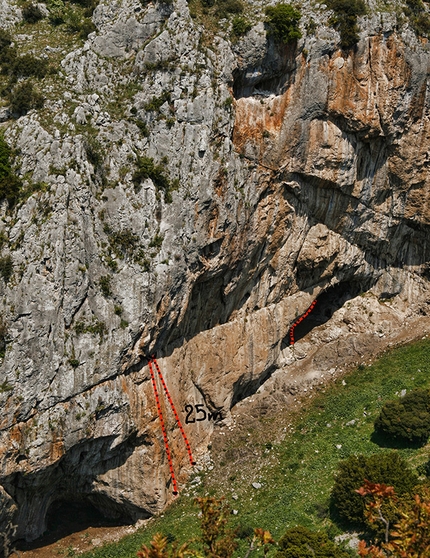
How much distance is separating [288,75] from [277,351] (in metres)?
14.9

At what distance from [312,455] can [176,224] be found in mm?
12671

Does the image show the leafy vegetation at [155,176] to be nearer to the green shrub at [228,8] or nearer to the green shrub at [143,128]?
the green shrub at [143,128]

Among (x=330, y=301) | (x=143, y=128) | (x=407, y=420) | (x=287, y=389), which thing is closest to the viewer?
(x=407, y=420)

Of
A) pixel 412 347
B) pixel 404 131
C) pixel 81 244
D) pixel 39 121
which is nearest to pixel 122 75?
pixel 39 121

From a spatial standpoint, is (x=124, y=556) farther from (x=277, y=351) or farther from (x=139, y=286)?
(x=277, y=351)

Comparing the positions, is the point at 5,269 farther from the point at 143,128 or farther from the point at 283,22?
the point at 283,22

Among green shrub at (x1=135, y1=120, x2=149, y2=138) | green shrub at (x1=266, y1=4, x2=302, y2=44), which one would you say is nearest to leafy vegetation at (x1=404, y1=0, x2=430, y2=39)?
green shrub at (x1=266, y1=4, x2=302, y2=44)

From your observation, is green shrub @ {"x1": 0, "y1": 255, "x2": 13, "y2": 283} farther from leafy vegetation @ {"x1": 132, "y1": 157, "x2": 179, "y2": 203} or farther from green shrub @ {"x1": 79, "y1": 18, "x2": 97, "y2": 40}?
green shrub @ {"x1": 79, "y1": 18, "x2": 97, "y2": 40}

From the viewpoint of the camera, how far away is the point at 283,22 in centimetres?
3097

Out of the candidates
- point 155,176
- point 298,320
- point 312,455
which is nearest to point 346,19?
point 155,176

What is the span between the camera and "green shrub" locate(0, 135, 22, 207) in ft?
87.4

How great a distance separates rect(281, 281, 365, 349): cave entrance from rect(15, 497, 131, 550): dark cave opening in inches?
626

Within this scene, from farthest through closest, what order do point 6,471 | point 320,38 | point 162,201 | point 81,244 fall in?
point 320,38, point 162,201, point 81,244, point 6,471

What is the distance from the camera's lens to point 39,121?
2809cm
